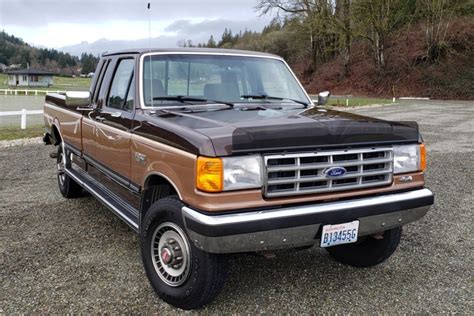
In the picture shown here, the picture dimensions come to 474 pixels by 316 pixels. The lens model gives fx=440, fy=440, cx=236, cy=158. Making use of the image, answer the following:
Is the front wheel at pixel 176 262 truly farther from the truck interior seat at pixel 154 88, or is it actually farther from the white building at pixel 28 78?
the white building at pixel 28 78

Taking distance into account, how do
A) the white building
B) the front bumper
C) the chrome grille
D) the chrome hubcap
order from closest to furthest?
the front bumper
the chrome grille
the chrome hubcap
the white building

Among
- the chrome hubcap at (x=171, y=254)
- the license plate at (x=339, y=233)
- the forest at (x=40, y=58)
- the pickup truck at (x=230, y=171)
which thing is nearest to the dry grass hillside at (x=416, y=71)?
the pickup truck at (x=230, y=171)

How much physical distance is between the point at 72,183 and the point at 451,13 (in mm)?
39723

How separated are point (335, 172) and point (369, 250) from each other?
1230 mm

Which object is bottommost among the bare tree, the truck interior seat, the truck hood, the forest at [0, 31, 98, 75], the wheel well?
the wheel well

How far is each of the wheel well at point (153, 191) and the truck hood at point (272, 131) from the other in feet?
1.43

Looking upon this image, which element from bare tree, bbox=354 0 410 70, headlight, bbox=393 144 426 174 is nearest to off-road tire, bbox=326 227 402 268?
headlight, bbox=393 144 426 174

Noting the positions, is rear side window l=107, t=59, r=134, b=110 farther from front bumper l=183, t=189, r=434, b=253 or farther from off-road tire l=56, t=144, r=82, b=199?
off-road tire l=56, t=144, r=82, b=199

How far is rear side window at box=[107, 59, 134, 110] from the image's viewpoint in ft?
13.4

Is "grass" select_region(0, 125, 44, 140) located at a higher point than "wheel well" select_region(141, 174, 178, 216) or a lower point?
lower

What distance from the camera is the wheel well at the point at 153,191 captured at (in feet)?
10.9

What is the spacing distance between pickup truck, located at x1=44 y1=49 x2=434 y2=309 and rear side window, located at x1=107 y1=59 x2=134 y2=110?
0.07 ft

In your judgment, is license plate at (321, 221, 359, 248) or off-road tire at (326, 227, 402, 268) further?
off-road tire at (326, 227, 402, 268)

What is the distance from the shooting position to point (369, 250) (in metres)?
3.85
